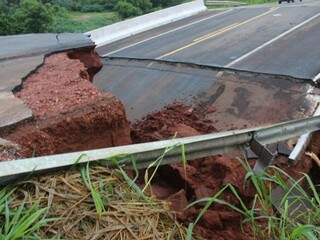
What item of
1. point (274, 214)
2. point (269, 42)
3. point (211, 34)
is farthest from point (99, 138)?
point (211, 34)

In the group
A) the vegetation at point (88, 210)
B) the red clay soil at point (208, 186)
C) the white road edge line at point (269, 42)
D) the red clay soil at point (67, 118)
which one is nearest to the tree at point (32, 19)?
the white road edge line at point (269, 42)

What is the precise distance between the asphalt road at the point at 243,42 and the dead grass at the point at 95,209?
7279 mm

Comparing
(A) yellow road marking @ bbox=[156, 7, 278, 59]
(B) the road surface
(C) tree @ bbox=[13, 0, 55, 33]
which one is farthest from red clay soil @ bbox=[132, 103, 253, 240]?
(C) tree @ bbox=[13, 0, 55, 33]

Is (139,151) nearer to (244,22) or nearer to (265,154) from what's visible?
(265,154)

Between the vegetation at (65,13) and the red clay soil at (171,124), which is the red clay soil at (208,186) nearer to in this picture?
the red clay soil at (171,124)

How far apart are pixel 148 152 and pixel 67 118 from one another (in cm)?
145

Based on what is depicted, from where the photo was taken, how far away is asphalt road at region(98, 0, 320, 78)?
11.1 m

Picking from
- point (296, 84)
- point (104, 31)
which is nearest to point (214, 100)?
point (296, 84)

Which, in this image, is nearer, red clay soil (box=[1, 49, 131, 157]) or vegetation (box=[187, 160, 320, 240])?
vegetation (box=[187, 160, 320, 240])

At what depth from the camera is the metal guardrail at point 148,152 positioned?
3.15 metres

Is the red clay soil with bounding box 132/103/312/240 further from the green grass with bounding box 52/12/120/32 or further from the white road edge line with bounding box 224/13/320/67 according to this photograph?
the green grass with bounding box 52/12/120/32

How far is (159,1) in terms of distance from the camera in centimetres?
3772

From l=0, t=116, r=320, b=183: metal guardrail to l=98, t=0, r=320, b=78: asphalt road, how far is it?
6.00 metres

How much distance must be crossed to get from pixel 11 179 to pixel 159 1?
118ft
